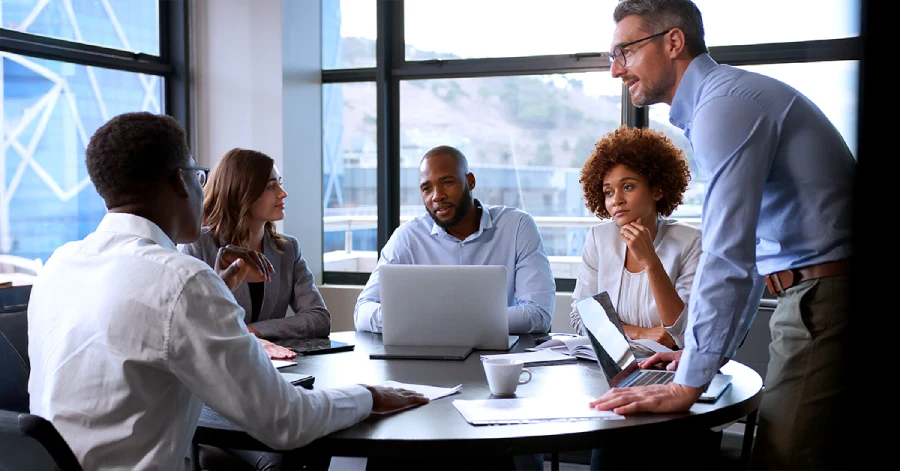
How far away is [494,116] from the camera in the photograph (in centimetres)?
464

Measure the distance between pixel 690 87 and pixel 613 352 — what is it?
0.62 m

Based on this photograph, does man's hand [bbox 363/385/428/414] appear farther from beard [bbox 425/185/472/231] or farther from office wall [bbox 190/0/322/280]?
office wall [bbox 190/0/322/280]

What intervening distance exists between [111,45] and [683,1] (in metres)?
3.63

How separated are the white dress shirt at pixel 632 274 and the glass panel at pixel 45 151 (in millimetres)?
2699

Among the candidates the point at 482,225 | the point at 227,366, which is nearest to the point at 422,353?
the point at 227,366

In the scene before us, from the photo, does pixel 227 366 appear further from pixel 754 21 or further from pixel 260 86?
pixel 754 21

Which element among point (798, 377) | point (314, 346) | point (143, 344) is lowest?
point (314, 346)

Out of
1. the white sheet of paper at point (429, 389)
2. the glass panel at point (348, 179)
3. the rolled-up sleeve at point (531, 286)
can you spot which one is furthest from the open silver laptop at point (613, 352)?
the glass panel at point (348, 179)

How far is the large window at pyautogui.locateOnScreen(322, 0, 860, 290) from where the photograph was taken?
434 centimetres

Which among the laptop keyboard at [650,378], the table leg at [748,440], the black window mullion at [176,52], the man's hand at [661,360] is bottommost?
the table leg at [748,440]

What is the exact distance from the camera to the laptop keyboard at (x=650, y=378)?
1692mm

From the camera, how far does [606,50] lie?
4293mm

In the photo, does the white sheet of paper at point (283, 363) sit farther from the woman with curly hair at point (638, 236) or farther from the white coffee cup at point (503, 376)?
the woman with curly hair at point (638, 236)

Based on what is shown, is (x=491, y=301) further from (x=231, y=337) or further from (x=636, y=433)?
(x=231, y=337)
